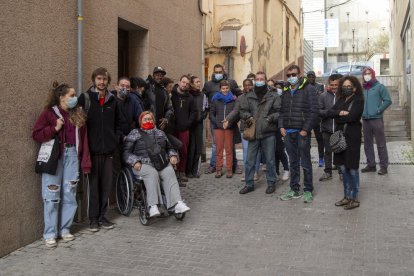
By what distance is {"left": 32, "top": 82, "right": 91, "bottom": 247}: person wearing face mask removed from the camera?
5422 mm

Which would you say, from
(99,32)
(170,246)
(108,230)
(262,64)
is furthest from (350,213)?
(262,64)

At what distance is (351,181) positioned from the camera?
6703 millimetres

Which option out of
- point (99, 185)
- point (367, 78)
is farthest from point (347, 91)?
point (99, 185)

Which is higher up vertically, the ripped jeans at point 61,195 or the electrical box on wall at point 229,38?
the electrical box on wall at point 229,38

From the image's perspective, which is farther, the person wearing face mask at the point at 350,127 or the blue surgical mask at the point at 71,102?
the person wearing face mask at the point at 350,127

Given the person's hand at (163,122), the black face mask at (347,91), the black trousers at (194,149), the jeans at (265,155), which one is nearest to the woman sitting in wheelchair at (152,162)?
the person's hand at (163,122)

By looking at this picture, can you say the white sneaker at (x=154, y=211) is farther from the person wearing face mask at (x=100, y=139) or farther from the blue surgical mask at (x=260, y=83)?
the blue surgical mask at (x=260, y=83)

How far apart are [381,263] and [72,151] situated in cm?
347

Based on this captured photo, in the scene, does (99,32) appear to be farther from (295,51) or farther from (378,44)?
(378,44)

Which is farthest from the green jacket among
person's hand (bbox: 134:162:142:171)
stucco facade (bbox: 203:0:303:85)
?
stucco facade (bbox: 203:0:303:85)

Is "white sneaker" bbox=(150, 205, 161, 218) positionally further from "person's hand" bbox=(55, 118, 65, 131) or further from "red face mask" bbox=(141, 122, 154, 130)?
"person's hand" bbox=(55, 118, 65, 131)

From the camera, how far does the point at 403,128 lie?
15.1 metres

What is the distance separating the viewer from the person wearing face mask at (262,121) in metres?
7.59

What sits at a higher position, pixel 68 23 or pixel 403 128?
pixel 68 23
